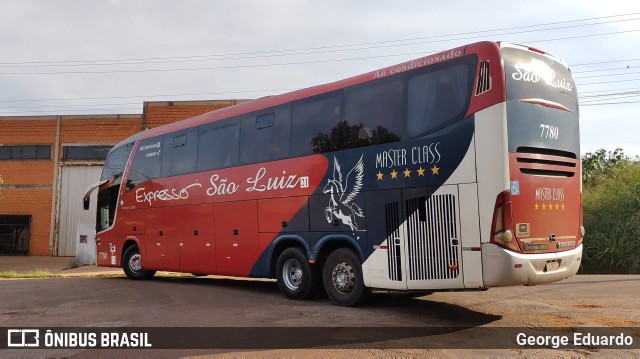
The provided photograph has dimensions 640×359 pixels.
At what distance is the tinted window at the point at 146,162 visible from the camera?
1326 centimetres

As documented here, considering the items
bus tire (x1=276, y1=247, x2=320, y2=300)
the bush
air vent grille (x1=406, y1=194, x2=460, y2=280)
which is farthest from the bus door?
the bush

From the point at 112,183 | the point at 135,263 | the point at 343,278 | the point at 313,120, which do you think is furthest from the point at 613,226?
the point at 112,183

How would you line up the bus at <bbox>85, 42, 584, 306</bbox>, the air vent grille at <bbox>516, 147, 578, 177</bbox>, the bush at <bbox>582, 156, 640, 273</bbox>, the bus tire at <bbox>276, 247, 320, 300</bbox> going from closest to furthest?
the bus at <bbox>85, 42, 584, 306</bbox> < the air vent grille at <bbox>516, 147, 578, 177</bbox> < the bus tire at <bbox>276, 247, 320, 300</bbox> < the bush at <bbox>582, 156, 640, 273</bbox>

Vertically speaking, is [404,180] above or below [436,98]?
below

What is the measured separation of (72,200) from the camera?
2802 cm

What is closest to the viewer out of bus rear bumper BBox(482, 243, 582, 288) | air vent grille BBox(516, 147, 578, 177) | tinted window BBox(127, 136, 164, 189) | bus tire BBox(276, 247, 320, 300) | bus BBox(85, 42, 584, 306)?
bus rear bumper BBox(482, 243, 582, 288)

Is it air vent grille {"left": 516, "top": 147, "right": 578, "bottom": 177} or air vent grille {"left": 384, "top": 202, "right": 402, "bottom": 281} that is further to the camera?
air vent grille {"left": 384, "top": 202, "right": 402, "bottom": 281}

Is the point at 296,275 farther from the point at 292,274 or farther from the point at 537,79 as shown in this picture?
the point at 537,79

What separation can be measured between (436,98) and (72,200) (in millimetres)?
25496

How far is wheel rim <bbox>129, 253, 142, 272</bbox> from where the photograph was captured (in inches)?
569

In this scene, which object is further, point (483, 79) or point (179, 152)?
point (179, 152)

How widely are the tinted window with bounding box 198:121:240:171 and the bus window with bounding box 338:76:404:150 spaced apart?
3.03 meters

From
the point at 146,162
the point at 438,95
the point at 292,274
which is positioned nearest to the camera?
the point at 438,95

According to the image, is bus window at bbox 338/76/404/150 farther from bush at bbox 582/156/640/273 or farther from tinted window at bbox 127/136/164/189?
bush at bbox 582/156/640/273
